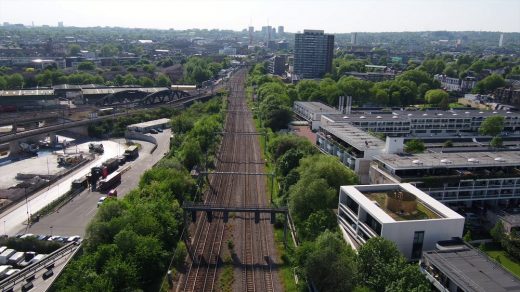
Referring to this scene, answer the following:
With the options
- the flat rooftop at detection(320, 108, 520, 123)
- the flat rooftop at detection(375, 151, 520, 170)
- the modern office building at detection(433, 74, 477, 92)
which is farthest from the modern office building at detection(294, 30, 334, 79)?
the flat rooftop at detection(375, 151, 520, 170)

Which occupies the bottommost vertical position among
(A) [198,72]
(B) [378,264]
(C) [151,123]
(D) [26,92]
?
(C) [151,123]

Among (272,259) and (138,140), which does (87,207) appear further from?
(138,140)

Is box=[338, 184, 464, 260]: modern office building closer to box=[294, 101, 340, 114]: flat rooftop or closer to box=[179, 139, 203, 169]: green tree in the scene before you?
box=[179, 139, 203, 169]: green tree

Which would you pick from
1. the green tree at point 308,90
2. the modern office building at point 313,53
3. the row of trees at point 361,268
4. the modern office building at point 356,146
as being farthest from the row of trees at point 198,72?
the row of trees at point 361,268

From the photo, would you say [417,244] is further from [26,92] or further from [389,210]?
[26,92]

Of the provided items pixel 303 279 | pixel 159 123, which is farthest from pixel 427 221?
pixel 159 123

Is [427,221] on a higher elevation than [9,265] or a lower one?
higher

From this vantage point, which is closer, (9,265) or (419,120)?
(9,265)

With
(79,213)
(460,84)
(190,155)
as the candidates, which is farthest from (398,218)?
(460,84)
